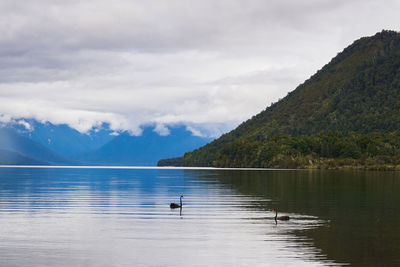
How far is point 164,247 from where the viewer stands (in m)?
50.9

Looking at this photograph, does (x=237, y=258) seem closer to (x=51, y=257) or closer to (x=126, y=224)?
(x=51, y=257)

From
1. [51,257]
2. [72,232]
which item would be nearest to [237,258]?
[51,257]

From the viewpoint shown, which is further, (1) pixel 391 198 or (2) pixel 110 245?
(1) pixel 391 198

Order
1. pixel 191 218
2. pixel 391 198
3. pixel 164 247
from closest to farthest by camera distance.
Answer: pixel 164 247
pixel 191 218
pixel 391 198

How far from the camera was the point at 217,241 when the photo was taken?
54094 mm

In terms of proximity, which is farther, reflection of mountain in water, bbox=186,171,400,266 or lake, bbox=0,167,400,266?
reflection of mountain in water, bbox=186,171,400,266

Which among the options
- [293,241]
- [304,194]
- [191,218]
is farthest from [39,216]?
[304,194]

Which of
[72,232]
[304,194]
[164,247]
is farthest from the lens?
[304,194]

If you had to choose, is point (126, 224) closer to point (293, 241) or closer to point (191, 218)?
point (191, 218)

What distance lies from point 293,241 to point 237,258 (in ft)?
30.2

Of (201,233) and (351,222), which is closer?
(201,233)

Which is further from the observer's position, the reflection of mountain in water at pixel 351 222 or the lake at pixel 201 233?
the reflection of mountain in water at pixel 351 222

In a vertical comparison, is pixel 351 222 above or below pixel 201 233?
above

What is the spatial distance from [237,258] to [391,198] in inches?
2345
